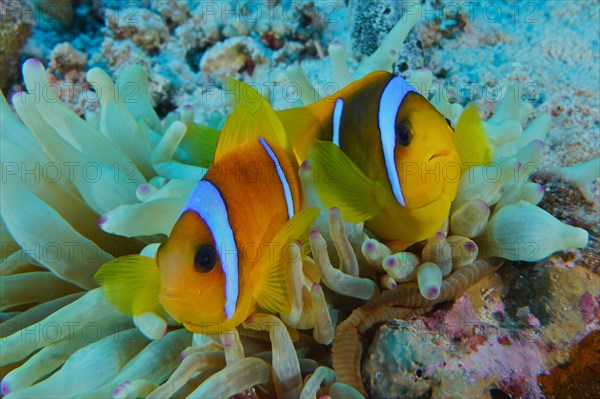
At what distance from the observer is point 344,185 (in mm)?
1114

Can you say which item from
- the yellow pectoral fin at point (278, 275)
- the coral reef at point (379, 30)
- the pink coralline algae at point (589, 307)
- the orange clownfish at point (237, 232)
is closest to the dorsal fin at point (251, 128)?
the orange clownfish at point (237, 232)

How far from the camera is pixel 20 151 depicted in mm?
1482

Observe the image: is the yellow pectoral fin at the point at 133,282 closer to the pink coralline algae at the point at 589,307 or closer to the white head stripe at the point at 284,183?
the white head stripe at the point at 284,183

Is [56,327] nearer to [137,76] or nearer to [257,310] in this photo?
[257,310]

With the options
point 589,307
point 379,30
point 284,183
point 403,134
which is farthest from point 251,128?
point 379,30

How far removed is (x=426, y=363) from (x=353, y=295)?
0.22 m

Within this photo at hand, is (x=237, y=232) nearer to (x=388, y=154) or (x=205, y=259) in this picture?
(x=205, y=259)

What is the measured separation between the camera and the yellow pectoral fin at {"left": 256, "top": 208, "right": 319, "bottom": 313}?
1062mm

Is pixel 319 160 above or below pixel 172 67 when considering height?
above

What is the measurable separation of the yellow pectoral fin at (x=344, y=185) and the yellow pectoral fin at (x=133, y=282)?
41 cm

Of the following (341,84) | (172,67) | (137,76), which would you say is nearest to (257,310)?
(341,84)

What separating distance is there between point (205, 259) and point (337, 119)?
482 millimetres

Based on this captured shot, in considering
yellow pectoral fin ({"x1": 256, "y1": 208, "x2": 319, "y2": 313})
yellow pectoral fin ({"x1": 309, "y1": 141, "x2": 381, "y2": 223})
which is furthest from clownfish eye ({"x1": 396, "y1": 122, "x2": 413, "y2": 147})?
yellow pectoral fin ({"x1": 256, "y1": 208, "x2": 319, "y2": 313})

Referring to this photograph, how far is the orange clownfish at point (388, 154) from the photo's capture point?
3.41 ft
